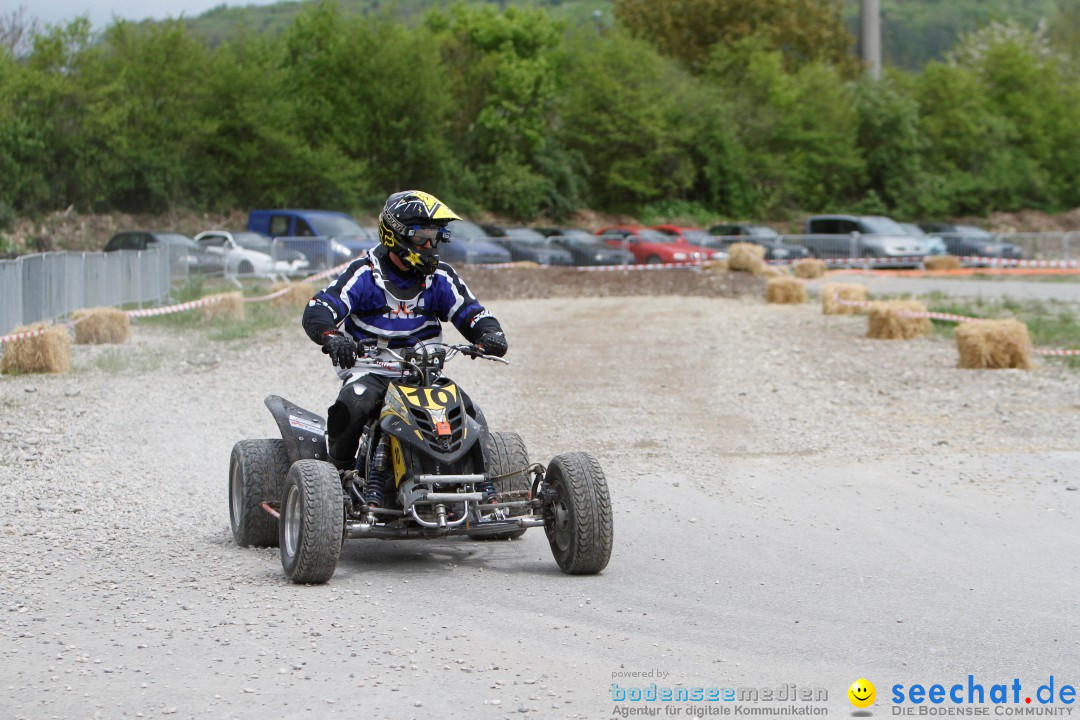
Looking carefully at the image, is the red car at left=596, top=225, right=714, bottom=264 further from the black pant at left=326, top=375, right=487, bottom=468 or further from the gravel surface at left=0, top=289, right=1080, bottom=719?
the black pant at left=326, top=375, right=487, bottom=468

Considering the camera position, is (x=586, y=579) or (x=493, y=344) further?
(x=493, y=344)

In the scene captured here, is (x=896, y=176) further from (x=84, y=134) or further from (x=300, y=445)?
(x=300, y=445)

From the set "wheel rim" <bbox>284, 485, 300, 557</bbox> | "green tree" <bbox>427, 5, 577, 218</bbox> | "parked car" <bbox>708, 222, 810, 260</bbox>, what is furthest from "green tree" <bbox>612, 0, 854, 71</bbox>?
"wheel rim" <bbox>284, 485, 300, 557</bbox>

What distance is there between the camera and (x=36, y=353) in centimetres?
1527

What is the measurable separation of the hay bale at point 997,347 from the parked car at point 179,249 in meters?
17.0

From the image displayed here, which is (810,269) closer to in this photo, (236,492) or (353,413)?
(236,492)

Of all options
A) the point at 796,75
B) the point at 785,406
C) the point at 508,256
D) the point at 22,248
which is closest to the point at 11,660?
the point at 785,406

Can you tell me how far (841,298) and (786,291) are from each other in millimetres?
2657

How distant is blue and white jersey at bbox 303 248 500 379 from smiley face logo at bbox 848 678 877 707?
127 inches

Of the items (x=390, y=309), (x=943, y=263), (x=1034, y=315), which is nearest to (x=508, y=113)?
(x=943, y=263)

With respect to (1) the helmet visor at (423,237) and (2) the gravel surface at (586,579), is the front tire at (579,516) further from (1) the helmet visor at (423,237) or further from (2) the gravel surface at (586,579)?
(1) the helmet visor at (423,237)

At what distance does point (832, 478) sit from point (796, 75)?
58.7 meters

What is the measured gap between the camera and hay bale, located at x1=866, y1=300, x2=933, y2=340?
19.8 metres

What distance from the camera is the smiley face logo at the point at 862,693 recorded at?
4.99 metres
